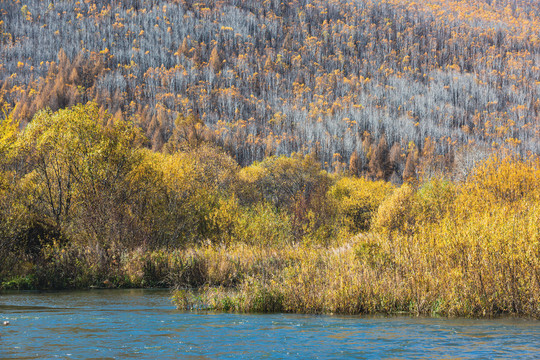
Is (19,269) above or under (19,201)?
under

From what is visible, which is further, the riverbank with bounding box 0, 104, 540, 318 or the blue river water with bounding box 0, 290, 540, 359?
the riverbank with bounding box 0, 104, 540, 318

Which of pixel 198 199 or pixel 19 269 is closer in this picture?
pixel 19 269

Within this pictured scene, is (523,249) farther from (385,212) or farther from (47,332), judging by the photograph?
(385,212)

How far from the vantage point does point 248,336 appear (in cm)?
1736

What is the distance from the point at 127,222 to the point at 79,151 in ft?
21.0

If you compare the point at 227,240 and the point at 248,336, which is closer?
the point at 248,336

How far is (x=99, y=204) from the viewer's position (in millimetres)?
37688

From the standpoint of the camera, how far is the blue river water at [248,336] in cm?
1473

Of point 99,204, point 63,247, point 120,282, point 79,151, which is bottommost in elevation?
point 120,282

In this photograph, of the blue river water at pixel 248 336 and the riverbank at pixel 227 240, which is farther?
the riverbank at pixel 227 240

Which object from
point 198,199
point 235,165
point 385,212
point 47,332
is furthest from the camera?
point 235,165

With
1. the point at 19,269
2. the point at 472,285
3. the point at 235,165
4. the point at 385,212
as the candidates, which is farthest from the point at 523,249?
the point at 235,165

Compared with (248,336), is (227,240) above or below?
below

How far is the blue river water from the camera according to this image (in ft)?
48.3
